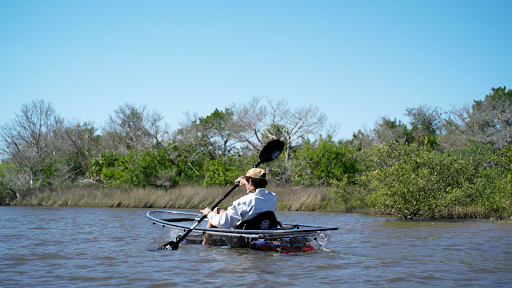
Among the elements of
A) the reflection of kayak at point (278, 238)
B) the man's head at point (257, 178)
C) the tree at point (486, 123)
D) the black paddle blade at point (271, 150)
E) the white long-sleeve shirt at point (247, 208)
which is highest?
the tree at point (486, 123)

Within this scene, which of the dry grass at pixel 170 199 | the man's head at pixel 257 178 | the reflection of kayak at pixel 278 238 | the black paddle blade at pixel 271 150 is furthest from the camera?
the dry grass at pixel 170 199

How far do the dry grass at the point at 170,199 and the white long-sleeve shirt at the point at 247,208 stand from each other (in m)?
11.4

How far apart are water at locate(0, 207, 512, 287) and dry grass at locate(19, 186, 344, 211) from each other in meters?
9.14

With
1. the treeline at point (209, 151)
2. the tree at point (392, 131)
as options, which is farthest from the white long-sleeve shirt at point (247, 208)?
the tree at point (392, 131)

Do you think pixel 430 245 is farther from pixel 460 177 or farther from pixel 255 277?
pixel 460 177

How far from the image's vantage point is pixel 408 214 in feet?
46.4

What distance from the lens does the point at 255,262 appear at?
635cm

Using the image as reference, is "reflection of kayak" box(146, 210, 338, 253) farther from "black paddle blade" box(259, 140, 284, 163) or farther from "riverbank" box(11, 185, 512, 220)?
"riverbank" box(11, 185, 512, 220)

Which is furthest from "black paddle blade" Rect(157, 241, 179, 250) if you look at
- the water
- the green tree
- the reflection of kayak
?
the green tree

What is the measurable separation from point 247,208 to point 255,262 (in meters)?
1.10

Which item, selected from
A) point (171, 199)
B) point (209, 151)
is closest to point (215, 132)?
point (209, 151)

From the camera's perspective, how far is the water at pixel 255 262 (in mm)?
5191

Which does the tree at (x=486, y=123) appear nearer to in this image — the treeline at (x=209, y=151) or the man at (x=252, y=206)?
the treeline at (x=209, y=151)

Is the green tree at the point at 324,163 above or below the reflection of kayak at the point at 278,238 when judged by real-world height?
above
